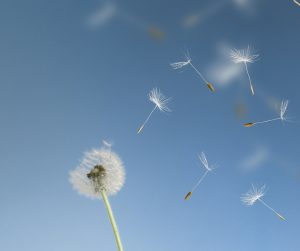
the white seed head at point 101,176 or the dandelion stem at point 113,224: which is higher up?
the white seed head at point 101,176

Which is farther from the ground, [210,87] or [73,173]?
[73,173]

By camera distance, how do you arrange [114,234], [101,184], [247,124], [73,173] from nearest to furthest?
[247,124], [114,234], [101,184], [73,173]

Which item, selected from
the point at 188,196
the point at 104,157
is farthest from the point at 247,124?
the point at 104,157

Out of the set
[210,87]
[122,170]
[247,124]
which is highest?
[122,170]

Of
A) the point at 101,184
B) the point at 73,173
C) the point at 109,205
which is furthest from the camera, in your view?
the point at 73,173

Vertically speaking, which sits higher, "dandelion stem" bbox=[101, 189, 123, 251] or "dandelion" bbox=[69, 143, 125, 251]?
"dandelion" bbox=[69, 143, 125, 251]

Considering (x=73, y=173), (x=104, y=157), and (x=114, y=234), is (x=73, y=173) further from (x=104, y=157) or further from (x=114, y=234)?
(x=114, y=234)

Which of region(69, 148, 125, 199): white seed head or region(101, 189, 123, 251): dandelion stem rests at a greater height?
region(69, 148, 125, 199): white seed head

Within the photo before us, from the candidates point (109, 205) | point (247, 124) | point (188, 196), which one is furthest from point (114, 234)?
point (247, 124)

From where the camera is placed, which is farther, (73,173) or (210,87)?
(73,173)

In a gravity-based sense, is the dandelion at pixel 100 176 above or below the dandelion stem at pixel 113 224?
above
